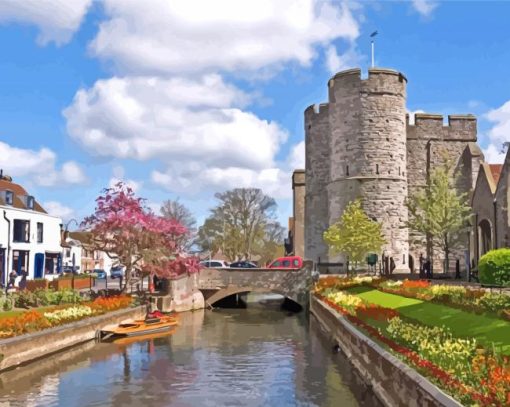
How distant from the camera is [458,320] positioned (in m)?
18.6

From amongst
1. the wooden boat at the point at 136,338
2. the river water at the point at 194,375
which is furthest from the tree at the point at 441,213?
the wooden boat at the point at 136,338

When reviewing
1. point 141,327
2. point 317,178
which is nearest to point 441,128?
point 317,178

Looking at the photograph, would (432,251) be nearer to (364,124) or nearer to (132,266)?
(364,124)

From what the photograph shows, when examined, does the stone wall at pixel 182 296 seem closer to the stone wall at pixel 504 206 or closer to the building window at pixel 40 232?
the building window at pixel 40 232

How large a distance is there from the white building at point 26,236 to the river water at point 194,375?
21.0 m

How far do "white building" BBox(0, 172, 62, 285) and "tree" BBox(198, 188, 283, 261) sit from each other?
2741 cm

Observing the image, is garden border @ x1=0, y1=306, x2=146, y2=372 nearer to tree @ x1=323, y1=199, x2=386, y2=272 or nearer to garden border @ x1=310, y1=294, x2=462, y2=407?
garden border @ x1=310, y1=294, x2=462, y2=407

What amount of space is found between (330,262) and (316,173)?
9059 mm

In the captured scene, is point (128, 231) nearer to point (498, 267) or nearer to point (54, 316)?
point (54, 316)

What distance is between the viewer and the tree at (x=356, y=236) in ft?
146

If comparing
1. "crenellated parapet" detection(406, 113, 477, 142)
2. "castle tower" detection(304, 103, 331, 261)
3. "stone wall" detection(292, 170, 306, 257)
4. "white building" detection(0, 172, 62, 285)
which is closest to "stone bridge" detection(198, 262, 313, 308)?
"castle tower" detection(304, 103, 331, 261)

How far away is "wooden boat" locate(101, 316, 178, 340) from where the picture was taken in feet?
91.9

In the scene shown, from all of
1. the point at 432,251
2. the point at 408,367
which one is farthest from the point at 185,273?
the point at 408,367

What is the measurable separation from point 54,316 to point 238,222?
55604mm
